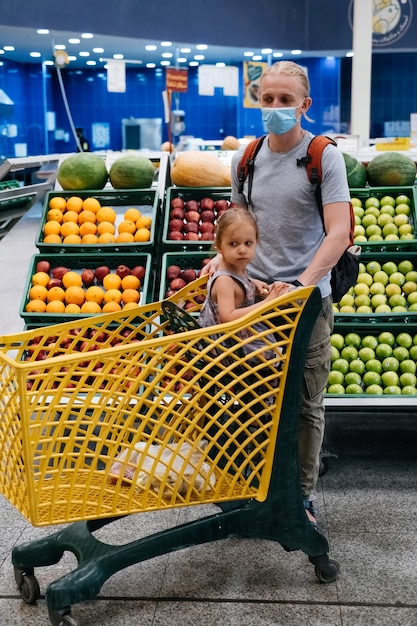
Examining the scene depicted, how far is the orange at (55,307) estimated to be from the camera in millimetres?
4234

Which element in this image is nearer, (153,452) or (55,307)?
(153,452)

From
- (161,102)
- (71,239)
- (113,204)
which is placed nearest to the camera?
(71,239)

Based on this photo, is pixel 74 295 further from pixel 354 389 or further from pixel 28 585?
pixel 28 585

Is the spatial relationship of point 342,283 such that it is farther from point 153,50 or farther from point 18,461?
point 153,50

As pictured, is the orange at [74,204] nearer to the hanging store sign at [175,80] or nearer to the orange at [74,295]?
the orange at [74,295]

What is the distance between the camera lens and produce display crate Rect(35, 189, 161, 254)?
4.48 m

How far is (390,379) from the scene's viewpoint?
391cm

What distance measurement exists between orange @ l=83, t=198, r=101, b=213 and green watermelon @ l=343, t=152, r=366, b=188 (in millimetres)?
1576

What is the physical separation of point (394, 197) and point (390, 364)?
4.00ft

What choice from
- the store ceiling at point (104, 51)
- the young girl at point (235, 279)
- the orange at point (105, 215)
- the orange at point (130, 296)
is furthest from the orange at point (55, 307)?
the store ceiling at point (104, 51)

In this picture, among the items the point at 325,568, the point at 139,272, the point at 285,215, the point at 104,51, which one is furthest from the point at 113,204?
the point at 104,51

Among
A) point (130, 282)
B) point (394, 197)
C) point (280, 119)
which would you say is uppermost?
point (280, 119)

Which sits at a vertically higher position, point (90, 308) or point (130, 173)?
point (130, 173)

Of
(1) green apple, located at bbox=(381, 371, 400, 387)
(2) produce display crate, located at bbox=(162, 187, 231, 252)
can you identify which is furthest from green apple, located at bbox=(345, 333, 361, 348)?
(2) produce display crate, located at bbox=(162, 187, 231, 252)
